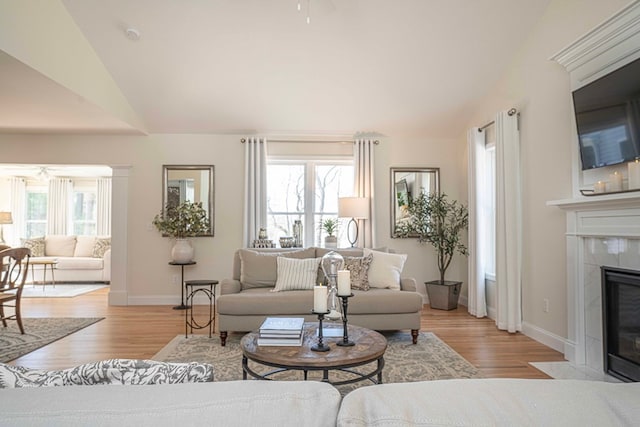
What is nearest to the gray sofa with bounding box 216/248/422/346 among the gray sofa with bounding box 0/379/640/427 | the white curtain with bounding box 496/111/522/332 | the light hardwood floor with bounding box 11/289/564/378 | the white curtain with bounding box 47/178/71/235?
the light hardwood floor with bounding box 11/289/564/378

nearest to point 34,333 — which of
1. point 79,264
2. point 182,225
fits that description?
point 182,225

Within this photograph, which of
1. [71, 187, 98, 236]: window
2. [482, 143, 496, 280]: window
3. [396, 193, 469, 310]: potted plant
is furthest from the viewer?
[71, 187, 98, 236]: window

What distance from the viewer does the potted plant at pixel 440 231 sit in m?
5.64

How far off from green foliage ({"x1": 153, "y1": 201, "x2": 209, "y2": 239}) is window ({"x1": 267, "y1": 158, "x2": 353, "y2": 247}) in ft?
3.37

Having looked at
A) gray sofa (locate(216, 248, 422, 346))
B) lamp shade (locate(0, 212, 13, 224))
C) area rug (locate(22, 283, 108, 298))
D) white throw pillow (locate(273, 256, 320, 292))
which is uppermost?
lamp shade (locate(0, 212, 13, 224))

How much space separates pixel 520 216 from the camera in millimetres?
4457

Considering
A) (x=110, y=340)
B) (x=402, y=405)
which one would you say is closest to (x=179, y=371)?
(x=402, y=405)

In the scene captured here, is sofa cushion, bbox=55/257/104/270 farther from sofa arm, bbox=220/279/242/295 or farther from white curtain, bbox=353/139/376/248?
white curtain, bbox=353/139/376/248

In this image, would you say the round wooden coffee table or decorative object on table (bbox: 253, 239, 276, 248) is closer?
the round wooden coffee table

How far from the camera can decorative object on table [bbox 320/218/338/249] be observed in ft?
18.8

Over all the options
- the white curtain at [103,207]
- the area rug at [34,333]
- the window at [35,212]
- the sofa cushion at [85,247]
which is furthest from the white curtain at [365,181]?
the window at [35,212]

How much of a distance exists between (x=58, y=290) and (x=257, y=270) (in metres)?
4.86

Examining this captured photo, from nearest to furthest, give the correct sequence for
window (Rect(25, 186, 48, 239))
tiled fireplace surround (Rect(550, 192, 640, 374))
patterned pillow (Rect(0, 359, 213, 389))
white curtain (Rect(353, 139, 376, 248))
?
1. patterned pillow (Rect(0, 359, 213, 389))
2. tiled fireplace surround (Rect(550, 192, 640, 374))
3. white curtain (Rect(353, 139, 376, 248))
4. window (Rect(25, 186, 48, 239))

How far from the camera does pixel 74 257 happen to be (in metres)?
8.22
